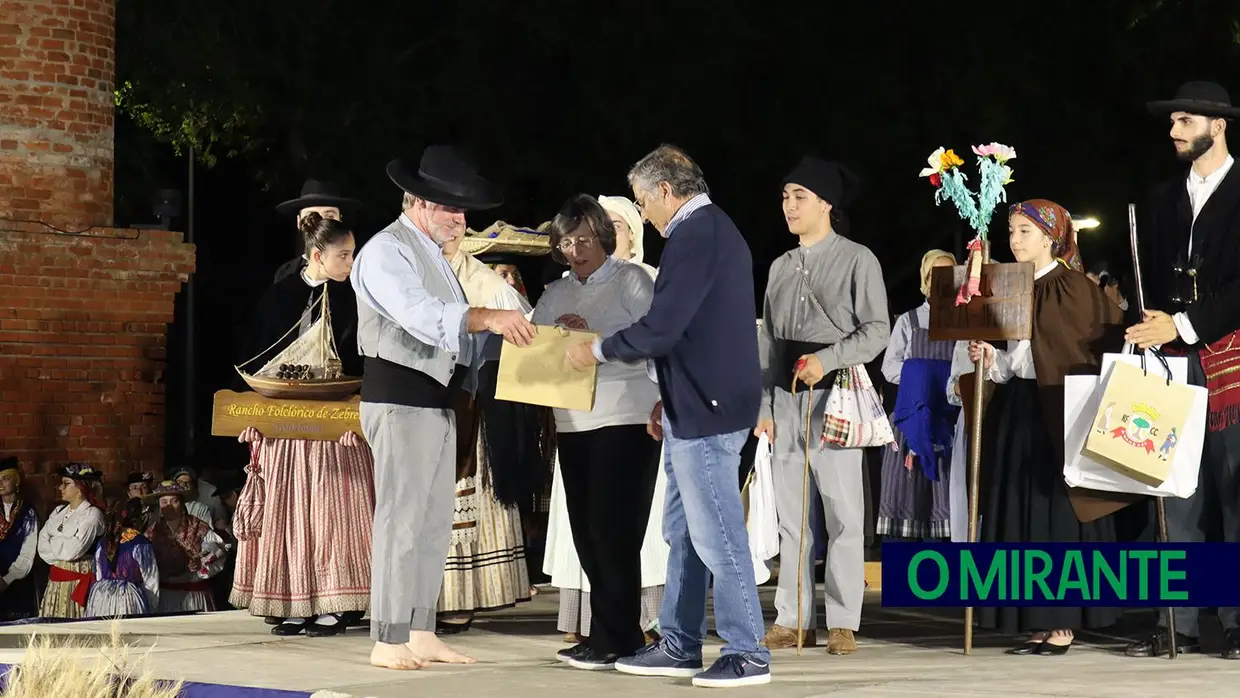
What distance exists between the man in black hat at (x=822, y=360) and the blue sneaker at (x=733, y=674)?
115 cm

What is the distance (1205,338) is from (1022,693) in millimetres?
1839

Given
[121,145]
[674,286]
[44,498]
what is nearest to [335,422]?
[674,286]

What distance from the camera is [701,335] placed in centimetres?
694

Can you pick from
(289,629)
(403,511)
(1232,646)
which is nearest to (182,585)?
(289,629)

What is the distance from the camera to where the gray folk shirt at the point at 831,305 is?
802cm

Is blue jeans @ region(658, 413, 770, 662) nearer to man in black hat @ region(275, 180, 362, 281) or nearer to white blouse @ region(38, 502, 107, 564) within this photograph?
man in black hat @ region(275, 180, 362, 281)

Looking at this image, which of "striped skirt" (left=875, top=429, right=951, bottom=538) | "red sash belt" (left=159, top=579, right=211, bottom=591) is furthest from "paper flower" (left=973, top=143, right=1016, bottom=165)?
"red sash belt" (left=159, top=579, right=211, bottom=591)

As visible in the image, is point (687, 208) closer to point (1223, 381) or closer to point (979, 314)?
point (979, 314)

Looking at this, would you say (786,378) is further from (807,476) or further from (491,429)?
(491,429)

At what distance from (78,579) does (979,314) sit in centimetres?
582

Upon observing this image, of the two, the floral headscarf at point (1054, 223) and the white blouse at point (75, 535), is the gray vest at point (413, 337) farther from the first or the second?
the white blouse at point (75, 535)

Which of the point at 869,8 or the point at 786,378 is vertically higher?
the point at 869,8

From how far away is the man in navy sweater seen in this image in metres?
6.85

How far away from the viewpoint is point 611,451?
24.0ft
